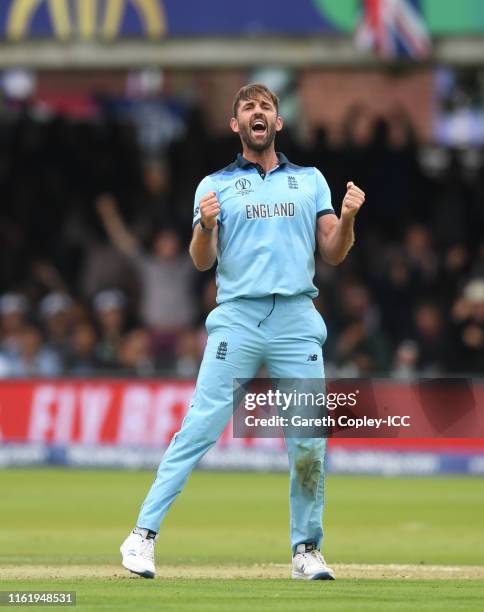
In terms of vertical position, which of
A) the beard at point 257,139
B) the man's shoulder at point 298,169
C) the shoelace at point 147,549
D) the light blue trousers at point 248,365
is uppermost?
the beard at point 257,139

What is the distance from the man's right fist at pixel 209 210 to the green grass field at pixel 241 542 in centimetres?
191

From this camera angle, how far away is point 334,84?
125ft

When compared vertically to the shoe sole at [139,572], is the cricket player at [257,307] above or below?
above

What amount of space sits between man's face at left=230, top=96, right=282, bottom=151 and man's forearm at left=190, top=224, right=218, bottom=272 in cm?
52

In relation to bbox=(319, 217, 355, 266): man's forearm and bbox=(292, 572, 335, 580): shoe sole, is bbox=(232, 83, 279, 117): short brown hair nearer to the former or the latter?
bbox=(319, 217, 355, 266): man's forearm

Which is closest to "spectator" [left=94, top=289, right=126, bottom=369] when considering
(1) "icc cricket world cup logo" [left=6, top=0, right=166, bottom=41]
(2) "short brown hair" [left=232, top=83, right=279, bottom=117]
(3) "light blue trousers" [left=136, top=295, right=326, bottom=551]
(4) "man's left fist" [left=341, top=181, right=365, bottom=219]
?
(1) "icc cricket world cup logo" [left=6, top=0, right=166, bottom=41]

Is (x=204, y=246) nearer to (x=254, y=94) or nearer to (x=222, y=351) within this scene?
(x=222, y=351)

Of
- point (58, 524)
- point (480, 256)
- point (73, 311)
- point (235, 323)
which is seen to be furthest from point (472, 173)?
point (235, 323)

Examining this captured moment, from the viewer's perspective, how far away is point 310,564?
9102 mm

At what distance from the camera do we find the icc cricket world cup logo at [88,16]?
63.8 feet

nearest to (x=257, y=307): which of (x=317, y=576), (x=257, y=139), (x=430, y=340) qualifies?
(x=257, y=139)

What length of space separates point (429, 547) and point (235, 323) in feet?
12.3

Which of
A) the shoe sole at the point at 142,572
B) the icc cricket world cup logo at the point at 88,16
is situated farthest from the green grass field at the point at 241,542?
the icc cricket world cup logo at the point at 88,16

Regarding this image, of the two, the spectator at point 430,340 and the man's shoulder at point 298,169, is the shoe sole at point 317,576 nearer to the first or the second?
the man's shoulder at point 298,169
